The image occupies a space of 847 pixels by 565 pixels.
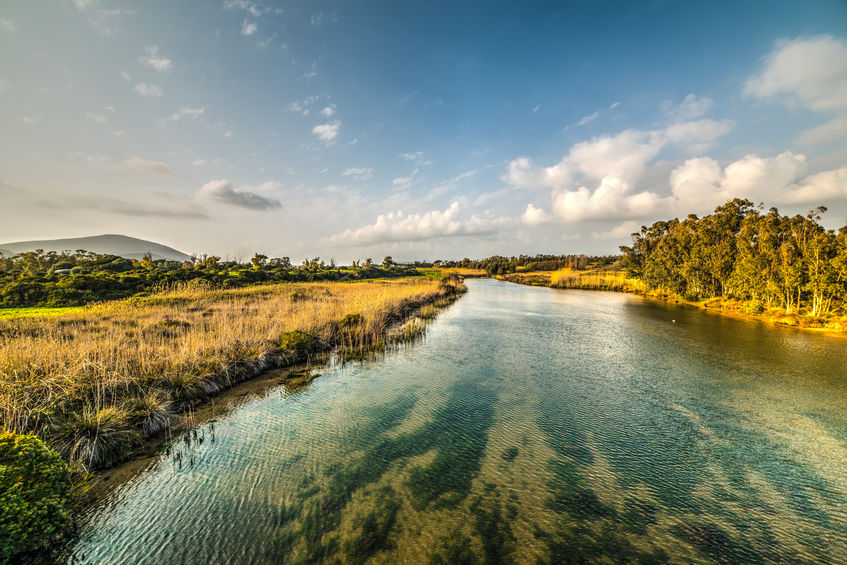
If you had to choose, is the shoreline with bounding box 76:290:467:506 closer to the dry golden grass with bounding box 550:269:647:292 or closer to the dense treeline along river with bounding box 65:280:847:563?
the dense treeline along river with bounding box 65:280:847:563

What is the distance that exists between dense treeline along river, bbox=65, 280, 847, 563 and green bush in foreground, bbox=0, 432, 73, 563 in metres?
0.63

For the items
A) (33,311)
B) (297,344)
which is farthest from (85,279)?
(297,344)

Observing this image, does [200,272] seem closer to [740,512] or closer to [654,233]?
[740,512]

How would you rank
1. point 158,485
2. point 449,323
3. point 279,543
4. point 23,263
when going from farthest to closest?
point 23,263, point 449,323, point 158,485, point 279,543

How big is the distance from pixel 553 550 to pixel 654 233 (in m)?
72.0

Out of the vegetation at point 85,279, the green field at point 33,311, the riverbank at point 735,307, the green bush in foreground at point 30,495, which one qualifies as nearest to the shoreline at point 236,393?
the green bush in foreground at point 30,495

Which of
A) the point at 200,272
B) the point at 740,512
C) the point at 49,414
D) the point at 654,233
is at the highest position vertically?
the point at 654,233

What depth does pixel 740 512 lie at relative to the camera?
18.2ft

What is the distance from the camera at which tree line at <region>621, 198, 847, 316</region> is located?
23031 mm

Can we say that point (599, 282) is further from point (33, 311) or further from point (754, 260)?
point (33, 311)

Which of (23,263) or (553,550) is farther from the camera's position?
(23,263)

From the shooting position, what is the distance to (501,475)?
256 inches

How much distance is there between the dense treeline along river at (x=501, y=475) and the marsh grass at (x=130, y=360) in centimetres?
141

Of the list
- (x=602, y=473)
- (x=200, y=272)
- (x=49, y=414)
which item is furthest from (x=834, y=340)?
(x=200, y=272)
